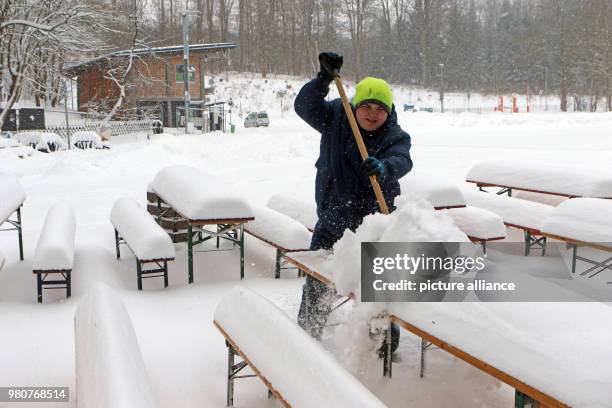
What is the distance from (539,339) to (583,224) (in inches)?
149

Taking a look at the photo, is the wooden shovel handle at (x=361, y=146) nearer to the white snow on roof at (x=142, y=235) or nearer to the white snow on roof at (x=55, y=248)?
the white snow on roof at (x=142, y=235)

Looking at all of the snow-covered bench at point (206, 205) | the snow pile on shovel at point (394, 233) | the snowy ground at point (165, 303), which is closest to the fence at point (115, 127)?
the snowy ground at point (165, 303)

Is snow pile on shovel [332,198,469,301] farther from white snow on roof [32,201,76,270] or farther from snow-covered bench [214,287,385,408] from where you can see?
white snow on roof [32,201,76,270]

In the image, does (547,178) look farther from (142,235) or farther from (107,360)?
(107,360)

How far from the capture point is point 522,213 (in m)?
7.26

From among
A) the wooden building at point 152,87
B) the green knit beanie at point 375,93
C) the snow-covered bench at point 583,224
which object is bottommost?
the snow-covered bench at point 583,224

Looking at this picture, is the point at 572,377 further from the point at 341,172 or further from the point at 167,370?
the point at 167,370

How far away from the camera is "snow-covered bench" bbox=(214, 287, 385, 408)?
2221 mm

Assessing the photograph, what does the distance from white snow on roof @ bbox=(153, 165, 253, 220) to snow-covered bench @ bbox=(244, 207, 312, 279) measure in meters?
0.52

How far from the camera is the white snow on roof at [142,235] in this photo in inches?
224

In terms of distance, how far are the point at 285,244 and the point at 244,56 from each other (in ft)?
193

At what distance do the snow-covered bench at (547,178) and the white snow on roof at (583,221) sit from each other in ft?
5.63

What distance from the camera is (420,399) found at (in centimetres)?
345

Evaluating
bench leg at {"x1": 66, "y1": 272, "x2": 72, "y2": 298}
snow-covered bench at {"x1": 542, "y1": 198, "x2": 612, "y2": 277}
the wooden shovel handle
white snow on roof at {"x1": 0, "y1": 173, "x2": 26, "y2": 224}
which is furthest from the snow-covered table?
white snow on roof at {"x1": 0, "y1": 173, "x2": 26, "y2": 224}
